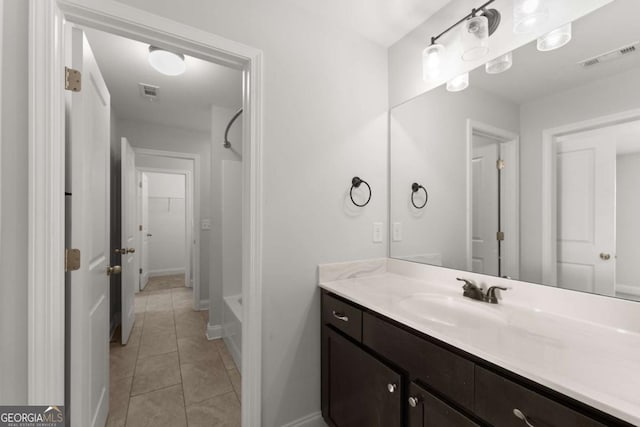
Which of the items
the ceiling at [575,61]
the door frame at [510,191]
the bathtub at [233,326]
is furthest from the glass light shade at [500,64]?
the bathtub at [233,326]

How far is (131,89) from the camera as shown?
2.62m

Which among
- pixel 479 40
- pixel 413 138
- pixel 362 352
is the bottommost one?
pixel 362 352

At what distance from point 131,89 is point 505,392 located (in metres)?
3.51

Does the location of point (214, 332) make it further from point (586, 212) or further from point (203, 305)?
point (586, 212)

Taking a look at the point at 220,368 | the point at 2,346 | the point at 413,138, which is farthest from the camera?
the point at 220,368

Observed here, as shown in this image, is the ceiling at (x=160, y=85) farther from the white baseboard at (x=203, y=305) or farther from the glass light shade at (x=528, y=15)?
the white baseboard at (x=203, y=305)

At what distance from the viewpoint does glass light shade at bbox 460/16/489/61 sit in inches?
47.2

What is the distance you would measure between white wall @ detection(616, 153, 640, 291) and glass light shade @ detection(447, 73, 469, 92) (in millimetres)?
735

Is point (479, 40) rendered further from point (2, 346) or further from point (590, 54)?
point (2, 346)

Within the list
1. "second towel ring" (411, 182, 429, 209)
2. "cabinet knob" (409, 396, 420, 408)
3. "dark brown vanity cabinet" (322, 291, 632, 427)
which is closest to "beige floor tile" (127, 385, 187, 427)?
"dark brown vanity cabinet" (322, 291, 632, 427)

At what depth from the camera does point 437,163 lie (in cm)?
162

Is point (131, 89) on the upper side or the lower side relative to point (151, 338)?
upper

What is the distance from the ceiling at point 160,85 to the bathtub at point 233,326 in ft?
6.95

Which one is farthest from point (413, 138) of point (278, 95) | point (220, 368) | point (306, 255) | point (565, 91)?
point (220, 368)
